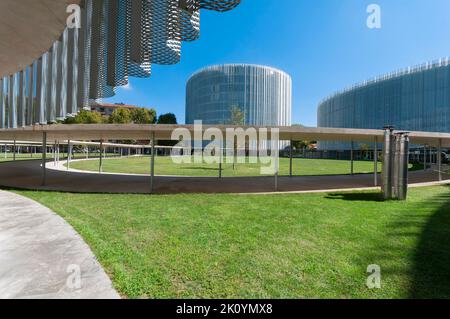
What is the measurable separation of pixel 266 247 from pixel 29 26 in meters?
7.11

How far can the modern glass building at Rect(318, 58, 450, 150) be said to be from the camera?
56875mm

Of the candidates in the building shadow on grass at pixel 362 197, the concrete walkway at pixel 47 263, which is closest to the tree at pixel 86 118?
the concrete walkway at pixel 47 263

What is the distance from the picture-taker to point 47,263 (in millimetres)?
4016

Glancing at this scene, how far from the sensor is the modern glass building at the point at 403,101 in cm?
5688

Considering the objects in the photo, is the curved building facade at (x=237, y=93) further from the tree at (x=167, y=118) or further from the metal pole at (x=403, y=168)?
the metal pole at (x=403, y=168)

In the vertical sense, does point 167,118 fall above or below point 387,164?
above

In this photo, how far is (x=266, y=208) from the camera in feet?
27.5

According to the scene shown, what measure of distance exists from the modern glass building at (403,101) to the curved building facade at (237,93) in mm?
23993

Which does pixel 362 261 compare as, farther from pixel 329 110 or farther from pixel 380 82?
pixel 329 110

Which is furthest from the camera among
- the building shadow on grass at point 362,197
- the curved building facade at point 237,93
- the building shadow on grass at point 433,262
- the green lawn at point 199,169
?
the curved building facade at point 237,93

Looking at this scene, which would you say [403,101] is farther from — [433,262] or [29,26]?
[29,26]

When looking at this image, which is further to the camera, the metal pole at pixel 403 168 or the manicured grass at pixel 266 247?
the metal pole at pixel 403 168

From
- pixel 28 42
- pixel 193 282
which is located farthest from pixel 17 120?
pixel 193 282

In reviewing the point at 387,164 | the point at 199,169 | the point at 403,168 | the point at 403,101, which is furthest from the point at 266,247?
the point at 403,101
